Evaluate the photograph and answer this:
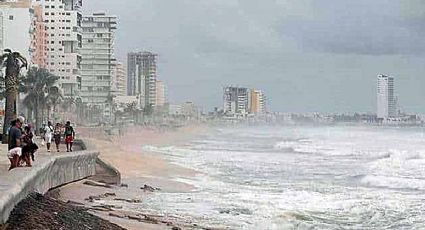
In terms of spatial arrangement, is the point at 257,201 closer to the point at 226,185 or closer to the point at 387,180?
the point at 226,185

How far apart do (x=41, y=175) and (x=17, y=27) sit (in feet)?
297

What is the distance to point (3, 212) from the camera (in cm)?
893

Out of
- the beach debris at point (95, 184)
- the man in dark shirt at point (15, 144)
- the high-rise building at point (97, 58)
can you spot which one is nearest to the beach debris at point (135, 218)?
the man in dark shirt at point (15, 144)

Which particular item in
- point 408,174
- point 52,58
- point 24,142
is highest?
point 52,58

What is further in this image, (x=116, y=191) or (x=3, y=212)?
(x=116, y=191)

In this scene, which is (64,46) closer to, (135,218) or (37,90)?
(37,90)

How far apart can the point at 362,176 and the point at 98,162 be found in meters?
15.7

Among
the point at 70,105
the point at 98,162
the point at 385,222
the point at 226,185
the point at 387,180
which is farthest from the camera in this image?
the point at 70,105

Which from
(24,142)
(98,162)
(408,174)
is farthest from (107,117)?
(24,142)

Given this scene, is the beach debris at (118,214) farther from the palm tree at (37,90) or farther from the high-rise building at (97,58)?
the high-rise building at (97,58)

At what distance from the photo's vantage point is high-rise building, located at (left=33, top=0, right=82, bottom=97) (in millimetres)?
117250

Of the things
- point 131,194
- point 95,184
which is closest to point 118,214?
point 131,194

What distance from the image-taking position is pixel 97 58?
154 meters

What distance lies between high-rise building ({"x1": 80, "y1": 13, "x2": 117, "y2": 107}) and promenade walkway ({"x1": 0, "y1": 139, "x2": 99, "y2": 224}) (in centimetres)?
11866
